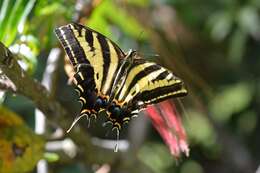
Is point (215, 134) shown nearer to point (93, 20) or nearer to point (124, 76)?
point (93, 20)

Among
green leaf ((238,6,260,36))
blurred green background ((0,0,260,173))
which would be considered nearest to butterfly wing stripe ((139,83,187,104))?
blurred green background ((0,0,260,173))

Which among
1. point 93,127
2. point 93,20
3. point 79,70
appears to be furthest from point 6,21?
point 93,127

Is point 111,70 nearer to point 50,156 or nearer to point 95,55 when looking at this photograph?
point 95,55

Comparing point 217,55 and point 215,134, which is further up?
point 217,55

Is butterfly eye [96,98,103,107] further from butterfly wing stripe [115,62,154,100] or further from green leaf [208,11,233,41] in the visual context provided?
green leaf [208,11,233,41]

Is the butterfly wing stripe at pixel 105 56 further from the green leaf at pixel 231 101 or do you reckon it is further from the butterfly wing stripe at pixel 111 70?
the green leaf at pixel 231 101

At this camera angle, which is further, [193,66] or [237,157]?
[193,66]

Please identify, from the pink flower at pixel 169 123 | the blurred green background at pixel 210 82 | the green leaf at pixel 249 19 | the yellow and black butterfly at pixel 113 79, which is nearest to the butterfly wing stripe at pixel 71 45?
the yellow and black butterfly at pixel 113 79

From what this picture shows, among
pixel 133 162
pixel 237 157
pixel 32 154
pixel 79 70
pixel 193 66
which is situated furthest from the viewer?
pixel 193 66

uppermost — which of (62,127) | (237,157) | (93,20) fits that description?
(93,20)
